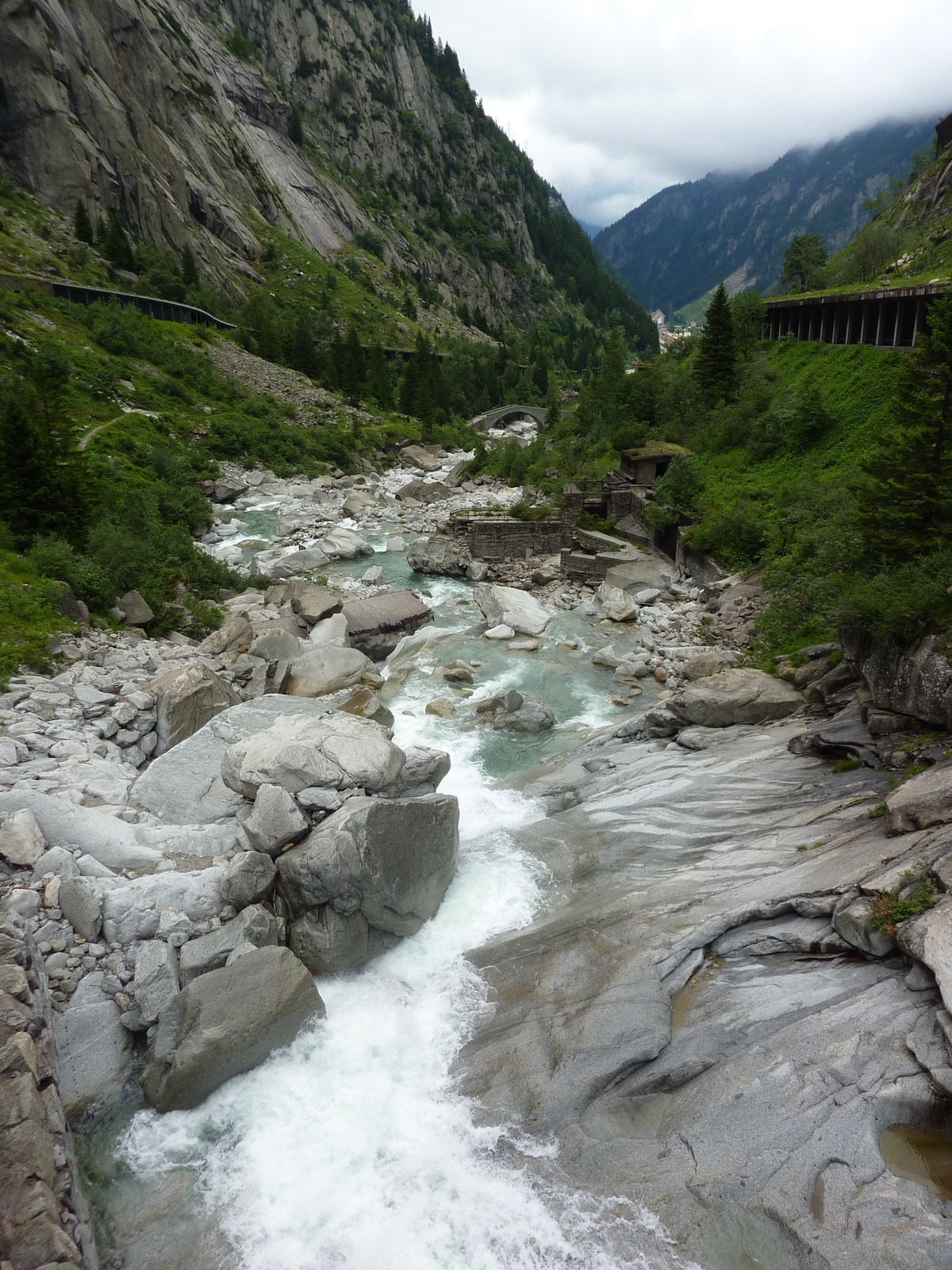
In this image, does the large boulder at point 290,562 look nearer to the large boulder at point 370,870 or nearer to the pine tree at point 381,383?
the large boulder at point 370,870

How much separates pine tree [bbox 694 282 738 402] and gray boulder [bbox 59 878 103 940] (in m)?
44.8

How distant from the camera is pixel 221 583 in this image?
96.1 feet

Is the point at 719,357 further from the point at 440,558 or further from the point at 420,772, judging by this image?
the point at 420,772

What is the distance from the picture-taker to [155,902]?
1020 centimetres

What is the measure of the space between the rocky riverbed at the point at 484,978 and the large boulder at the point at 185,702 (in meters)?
0.08

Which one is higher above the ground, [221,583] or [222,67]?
[222,67]

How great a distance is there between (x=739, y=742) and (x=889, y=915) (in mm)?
7128

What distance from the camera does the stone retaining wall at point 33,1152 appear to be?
6.39 m

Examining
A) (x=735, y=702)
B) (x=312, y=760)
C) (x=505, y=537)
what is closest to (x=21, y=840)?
(x=312, y=760)

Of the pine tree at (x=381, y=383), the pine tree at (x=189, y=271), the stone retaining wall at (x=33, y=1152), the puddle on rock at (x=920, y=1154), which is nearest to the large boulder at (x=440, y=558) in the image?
the stone retaining wall at (x=33, y=1152)

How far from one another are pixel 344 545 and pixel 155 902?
2926cm

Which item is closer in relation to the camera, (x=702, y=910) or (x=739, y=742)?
(x=702, y=910)

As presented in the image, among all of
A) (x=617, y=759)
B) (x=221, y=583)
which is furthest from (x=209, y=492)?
(x=617, y=759)

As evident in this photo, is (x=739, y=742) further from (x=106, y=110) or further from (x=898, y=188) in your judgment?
(x=106, y=110)
